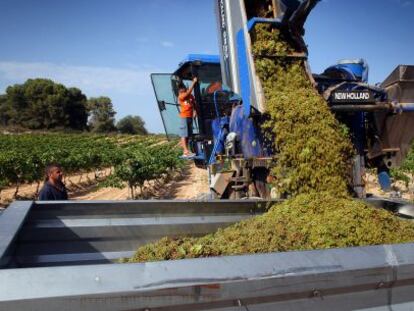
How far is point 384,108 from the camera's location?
4.34 metres

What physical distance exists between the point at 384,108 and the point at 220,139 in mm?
2612

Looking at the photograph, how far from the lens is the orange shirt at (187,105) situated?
7227 mm

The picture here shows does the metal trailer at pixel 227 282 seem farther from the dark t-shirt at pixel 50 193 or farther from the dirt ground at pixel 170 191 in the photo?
the dirt ground at pixel 170 191

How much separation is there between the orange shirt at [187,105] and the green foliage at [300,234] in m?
4.64

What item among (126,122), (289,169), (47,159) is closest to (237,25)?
(289,169)

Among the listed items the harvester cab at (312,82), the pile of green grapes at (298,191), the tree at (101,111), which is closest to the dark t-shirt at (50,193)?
the harvester cab at (312,82)

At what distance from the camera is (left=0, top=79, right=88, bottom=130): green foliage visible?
6981 centimetres

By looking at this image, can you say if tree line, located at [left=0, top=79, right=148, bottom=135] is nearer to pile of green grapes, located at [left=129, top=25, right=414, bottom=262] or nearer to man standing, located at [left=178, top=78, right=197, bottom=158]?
man standing, located at [left=178, top=78, right=197, bottom=158]

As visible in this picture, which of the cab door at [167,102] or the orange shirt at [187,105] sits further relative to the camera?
the cab door at [167,102]

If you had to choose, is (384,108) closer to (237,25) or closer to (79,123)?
(237,25)

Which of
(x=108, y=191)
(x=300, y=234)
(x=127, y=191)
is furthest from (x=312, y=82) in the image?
(x=108, y=191)

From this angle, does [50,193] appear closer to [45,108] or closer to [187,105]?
[187,105]

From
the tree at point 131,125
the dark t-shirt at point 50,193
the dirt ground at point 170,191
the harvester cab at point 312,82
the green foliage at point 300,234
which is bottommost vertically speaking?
the dirt ground at point 170,191

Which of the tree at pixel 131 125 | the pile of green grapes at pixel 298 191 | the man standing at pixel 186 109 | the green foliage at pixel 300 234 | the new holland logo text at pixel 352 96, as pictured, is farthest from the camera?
the tree at pixel 131 125
